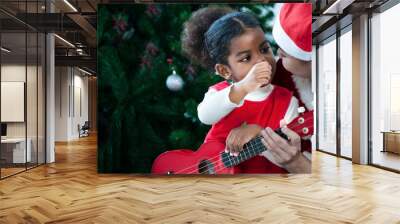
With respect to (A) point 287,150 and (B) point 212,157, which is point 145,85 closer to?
(B) point 212,157

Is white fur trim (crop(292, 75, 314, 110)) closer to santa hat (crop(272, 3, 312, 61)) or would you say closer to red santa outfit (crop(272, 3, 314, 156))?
red santa outfit (crop(272, 3, 314, 156))

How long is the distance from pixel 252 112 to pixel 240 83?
49cm

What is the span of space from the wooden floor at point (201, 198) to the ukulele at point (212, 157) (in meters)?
0.16

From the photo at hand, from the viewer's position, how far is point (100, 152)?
6.68 metres

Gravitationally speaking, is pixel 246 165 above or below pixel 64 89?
below

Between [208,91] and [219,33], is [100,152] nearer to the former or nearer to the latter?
[208,91]

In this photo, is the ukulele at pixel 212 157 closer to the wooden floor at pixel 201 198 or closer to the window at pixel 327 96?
the wooden floor at pixel 201 198

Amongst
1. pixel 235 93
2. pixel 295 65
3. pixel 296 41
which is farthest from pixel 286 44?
pixel 235 93

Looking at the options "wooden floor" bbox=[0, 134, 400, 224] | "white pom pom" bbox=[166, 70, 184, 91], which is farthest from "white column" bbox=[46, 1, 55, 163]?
"white pom pom" bbox=[166, 70, 184, 91]

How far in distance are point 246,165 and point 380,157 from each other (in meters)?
3.07

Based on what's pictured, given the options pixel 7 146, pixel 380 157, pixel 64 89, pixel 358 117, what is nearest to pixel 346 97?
pixel 358 117

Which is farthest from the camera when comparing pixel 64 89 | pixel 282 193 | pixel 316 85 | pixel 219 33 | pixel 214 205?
pixel 64 89

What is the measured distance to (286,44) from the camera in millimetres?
6441

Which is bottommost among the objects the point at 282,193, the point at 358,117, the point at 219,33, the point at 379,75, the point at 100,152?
the point at 282,193
